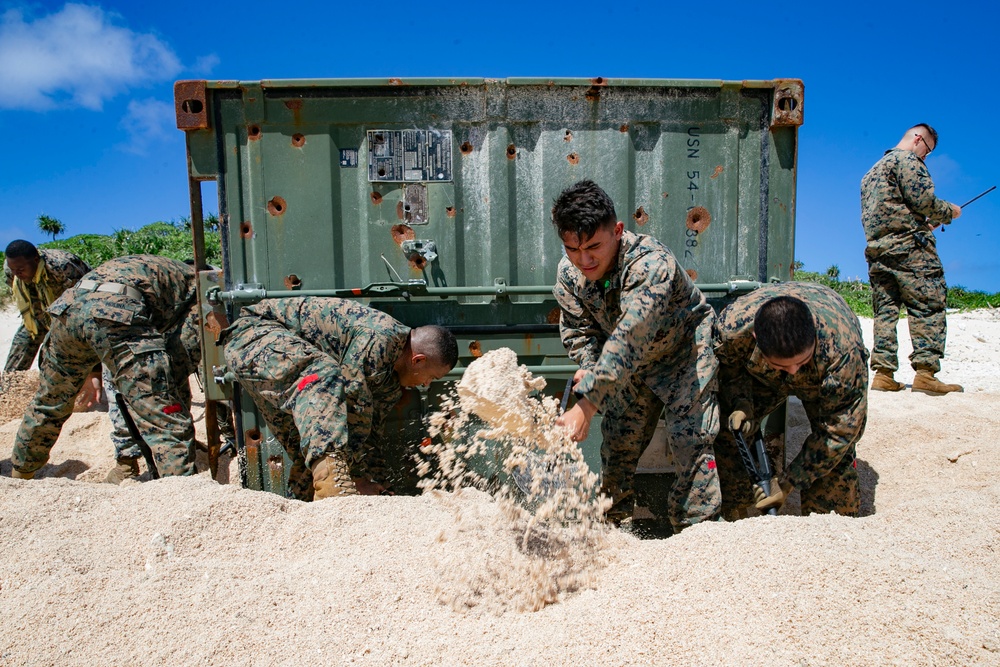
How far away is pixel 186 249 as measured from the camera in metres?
12.3

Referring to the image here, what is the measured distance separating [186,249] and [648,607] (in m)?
12.4

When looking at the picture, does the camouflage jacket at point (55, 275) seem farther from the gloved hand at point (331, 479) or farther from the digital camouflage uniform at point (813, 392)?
the digital camouflage uniform at point (813, 392)

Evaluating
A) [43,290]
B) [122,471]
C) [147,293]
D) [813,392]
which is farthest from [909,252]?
[43,290]

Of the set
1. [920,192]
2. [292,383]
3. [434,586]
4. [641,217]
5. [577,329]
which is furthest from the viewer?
[920,192]

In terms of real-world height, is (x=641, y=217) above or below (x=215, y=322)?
above

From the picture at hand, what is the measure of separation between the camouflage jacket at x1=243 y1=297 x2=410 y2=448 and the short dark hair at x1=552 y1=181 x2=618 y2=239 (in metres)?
0.93

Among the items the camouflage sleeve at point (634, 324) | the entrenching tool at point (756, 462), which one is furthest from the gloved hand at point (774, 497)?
the camouflage sleeve at point (634, 324)

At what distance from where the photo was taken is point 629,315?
8.11 feet

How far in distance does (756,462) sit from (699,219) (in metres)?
1.17

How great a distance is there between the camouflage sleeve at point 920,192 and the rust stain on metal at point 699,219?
2.64 metres

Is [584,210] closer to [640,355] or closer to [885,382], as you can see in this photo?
[640,355]

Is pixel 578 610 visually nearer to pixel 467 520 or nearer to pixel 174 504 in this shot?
pixel 467 520

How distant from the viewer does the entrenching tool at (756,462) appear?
2.89m

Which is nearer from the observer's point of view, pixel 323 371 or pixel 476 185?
pixel 323 371
